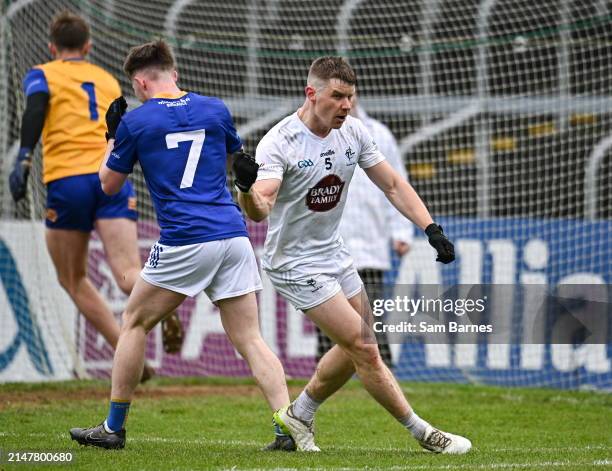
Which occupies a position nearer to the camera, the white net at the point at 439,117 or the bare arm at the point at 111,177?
the bare arm at the point at 111,177

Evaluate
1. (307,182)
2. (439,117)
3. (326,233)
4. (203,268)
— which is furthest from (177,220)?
(439,117)

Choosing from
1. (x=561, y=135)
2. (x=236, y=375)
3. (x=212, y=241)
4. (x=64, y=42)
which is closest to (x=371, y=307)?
(x=212, y=241)

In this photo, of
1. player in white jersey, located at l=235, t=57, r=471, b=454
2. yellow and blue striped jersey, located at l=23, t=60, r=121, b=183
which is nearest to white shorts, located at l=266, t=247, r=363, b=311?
player in white jersey, located at l=235, t=57, r=471, b=454

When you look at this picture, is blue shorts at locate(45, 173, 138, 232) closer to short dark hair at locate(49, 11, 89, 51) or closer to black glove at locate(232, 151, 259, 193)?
short dark hair at locate(49, 11, 89, 51)

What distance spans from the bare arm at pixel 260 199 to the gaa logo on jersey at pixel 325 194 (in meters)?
0.30

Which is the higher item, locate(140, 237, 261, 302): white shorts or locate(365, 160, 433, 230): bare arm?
locate(365, 160, 433, 230): bare arm

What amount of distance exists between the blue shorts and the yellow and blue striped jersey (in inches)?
3.3

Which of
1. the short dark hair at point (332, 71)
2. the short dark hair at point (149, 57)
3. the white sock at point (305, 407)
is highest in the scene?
the short dark hair at point (149, 57)

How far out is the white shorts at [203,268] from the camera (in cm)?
596

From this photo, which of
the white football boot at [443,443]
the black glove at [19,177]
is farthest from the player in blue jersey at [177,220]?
the black glove at [19,177]

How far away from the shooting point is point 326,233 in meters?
6.27

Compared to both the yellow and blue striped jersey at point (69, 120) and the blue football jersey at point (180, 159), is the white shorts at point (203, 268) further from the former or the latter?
the yellow and blue striped jersey at point (69, 120)

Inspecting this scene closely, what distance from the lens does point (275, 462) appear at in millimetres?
5605

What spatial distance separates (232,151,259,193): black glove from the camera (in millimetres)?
5320
